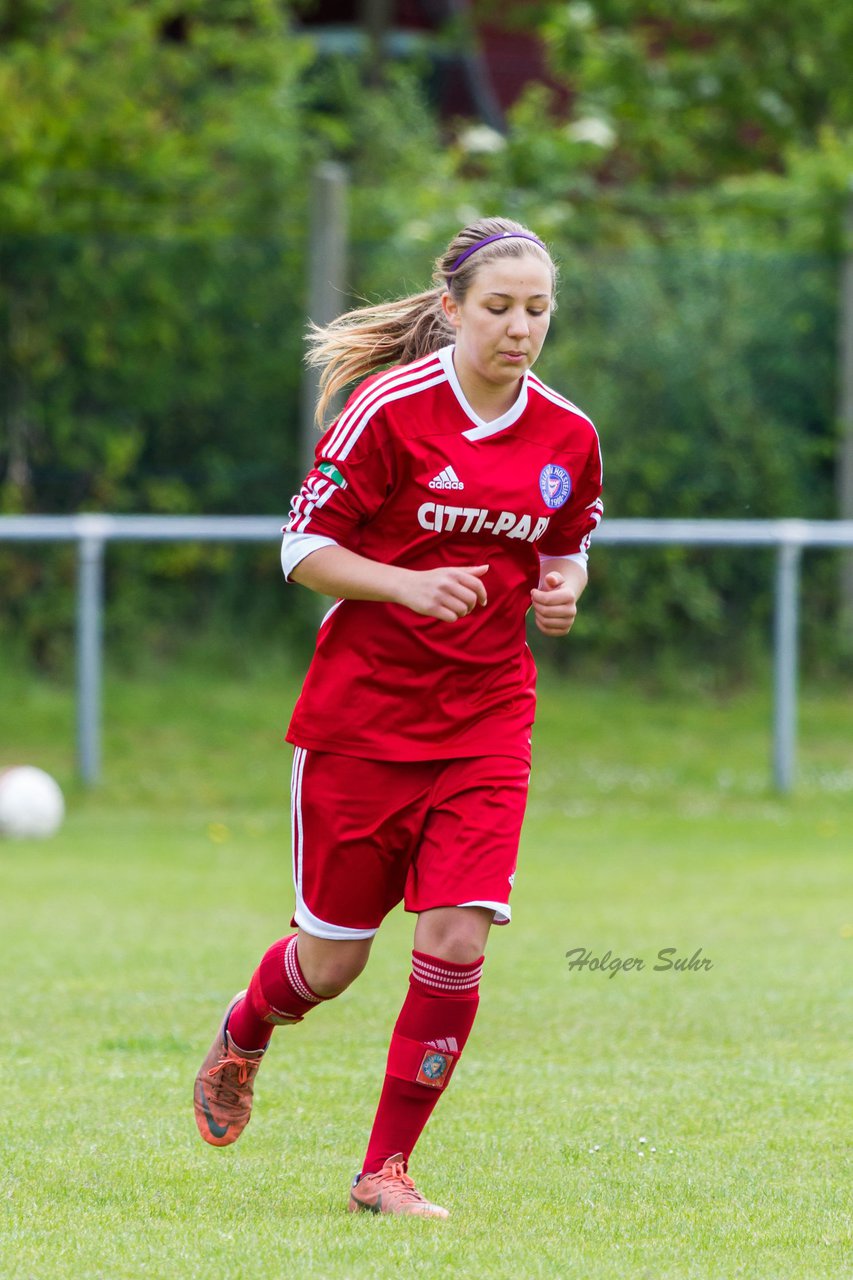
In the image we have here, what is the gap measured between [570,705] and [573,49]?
697cm

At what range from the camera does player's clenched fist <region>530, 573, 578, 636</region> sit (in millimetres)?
4074

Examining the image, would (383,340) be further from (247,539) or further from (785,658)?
(785,658)

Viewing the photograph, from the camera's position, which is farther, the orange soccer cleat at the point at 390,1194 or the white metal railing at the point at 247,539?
the white metal railing at the point at 247,539

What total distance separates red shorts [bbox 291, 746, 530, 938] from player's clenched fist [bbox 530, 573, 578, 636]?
284 millimetres

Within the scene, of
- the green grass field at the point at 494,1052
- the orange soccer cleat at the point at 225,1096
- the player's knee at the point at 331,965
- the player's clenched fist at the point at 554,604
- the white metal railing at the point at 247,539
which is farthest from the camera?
the white metal railing at the point at 247,539

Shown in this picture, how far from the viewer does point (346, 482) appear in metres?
4.07

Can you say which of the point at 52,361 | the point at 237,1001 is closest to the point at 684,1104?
the point at 237,1001

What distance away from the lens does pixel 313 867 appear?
4.14 metres

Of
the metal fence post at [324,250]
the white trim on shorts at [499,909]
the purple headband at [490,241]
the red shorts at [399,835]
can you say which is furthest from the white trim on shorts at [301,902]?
the metal fence post at [324,250]

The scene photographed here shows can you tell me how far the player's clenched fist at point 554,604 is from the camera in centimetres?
407

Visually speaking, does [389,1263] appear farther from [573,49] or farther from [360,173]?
[573,49]

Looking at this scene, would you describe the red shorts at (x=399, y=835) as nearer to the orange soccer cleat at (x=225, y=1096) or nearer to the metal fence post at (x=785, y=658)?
the orange soccer cleat at (x=225, y=1096)

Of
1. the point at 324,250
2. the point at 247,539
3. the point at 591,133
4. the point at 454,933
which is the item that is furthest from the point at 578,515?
the point at 591,133

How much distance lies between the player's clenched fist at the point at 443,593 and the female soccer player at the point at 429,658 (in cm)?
3
